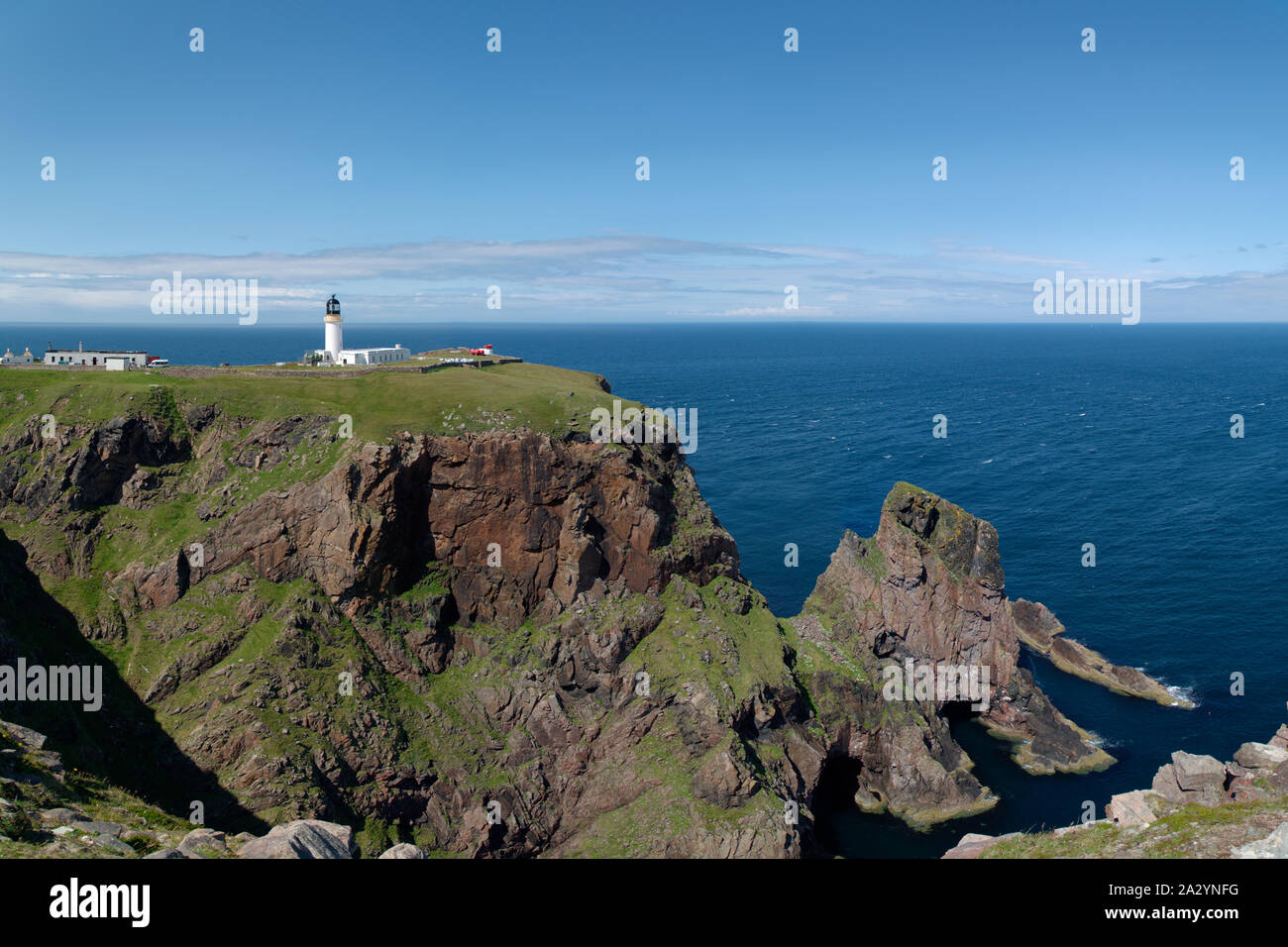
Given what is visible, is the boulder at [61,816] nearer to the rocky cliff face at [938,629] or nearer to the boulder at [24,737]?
the boulder at [24,737]

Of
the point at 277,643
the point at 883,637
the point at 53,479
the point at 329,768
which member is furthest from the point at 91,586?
the point at 883,637

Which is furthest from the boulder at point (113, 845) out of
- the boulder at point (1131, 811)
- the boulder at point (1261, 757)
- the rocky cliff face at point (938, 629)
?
the boulder at point (1261, 757)

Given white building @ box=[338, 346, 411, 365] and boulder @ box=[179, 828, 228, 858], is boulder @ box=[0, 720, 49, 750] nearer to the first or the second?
boulder @ box=[179, 828, 228, 858]

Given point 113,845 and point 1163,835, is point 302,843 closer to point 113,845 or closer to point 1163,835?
point 113,845

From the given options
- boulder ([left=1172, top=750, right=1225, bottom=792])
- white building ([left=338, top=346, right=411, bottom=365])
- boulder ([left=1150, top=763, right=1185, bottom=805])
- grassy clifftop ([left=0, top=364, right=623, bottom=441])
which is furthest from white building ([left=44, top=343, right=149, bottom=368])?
boulder ([left=1172, top=750, right=1225, bottom=792])

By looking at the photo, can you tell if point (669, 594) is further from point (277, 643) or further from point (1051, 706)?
point (1051, 706)
